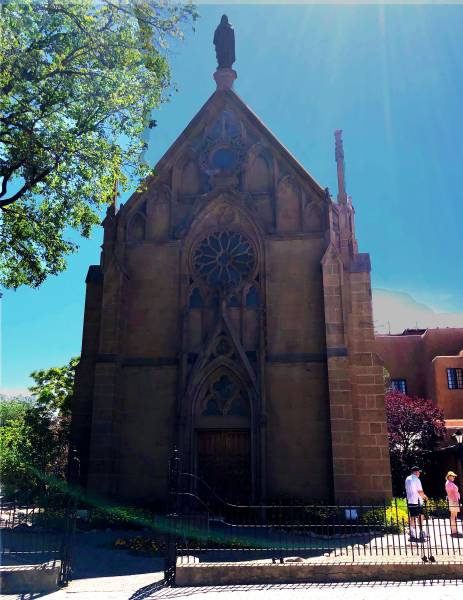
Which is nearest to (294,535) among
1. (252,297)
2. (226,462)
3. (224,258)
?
(226,462)

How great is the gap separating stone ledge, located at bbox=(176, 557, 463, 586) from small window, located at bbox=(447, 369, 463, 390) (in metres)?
32.1

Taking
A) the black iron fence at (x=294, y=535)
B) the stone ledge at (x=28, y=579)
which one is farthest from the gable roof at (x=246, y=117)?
the stone ledge at (x=28, y=579)

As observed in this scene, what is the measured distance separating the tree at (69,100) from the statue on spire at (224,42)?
439 inches

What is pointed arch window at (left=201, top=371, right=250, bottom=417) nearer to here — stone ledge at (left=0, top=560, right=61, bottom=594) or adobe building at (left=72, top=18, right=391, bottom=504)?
adobe building at (left=72, top=18, right=391, bottom=504)

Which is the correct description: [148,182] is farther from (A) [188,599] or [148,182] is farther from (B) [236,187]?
(A) [188,599]

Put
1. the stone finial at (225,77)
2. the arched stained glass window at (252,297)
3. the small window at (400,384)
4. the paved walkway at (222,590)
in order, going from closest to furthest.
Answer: the paved walkway at (222,590) → the arched stained glass window at (252,297) → the stone finial at (225,77) → the small window at (400,384)

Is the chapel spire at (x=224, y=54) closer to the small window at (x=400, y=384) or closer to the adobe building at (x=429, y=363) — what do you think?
the adobe building at (x=429, y=363)

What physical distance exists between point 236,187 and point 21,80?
10470 millimetres

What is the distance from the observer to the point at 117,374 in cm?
2003

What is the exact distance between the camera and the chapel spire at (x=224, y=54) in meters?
24.1

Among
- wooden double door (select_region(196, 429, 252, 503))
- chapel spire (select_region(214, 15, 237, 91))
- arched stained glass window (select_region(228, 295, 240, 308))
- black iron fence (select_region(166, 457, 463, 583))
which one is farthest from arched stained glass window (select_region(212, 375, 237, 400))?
chapel spire (select_region(214, 15, 237, 91))

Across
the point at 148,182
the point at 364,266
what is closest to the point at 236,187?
the point at 148,182

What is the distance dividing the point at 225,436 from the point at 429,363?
27.6m

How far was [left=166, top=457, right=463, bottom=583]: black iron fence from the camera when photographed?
1074cm
